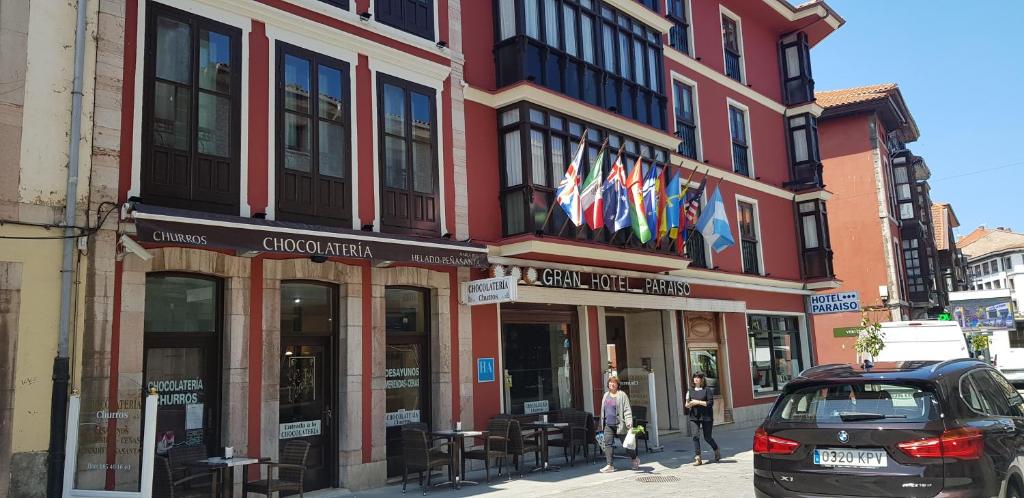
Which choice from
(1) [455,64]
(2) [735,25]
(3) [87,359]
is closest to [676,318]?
(1) [455,64]

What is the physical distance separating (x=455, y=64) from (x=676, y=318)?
8935mm

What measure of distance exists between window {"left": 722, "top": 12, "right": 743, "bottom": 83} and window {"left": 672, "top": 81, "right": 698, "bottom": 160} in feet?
9.61

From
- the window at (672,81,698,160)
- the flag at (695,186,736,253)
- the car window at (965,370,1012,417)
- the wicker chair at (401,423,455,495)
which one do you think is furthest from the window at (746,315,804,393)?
the car window at (965,370,1012,417)

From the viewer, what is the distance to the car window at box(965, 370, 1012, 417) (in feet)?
23.5

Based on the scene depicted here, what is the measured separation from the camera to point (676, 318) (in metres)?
19.7

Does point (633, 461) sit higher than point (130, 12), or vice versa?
point (130, 12)

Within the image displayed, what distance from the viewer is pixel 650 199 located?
16094mm

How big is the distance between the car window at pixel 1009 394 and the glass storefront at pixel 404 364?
8.68 metres

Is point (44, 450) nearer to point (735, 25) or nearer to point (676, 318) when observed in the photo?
point (676, 318)

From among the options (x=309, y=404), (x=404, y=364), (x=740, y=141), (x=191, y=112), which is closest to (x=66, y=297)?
(x=191, y=112)

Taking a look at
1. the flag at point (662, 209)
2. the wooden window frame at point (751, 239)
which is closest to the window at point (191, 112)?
the flag at point (662, 209)

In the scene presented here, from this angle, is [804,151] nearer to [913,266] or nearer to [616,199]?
[616,199]

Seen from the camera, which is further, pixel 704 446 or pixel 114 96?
pixel 704 446

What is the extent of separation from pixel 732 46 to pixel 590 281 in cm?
1159
